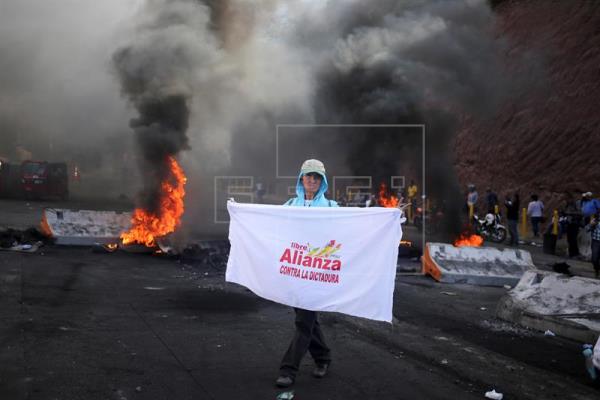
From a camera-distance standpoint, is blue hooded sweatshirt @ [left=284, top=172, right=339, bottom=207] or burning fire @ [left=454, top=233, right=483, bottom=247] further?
burning fire @ [left=454, top=233, right=483, bottom=247]

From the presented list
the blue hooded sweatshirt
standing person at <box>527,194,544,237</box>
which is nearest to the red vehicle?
standing person at <box>527,194,544,237</box>

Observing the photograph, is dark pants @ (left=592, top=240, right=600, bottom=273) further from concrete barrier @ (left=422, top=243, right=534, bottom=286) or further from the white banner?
the white banner

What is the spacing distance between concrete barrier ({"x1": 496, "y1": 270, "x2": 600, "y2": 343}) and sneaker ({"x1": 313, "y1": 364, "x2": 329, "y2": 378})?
3023mm

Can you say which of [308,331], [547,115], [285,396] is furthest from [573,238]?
[285,396]

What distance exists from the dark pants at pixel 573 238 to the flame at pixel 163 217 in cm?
923

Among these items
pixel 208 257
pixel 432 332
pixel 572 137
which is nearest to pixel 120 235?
pixel 208 257

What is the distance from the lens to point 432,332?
598 cm

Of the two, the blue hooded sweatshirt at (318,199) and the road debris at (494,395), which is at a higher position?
the blue hooded sweatshirt at (318,199)

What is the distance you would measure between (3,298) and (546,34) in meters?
19.9

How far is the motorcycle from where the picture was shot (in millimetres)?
15836

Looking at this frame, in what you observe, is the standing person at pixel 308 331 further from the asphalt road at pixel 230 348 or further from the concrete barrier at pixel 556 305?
the concrete barrier at pixel 556 305

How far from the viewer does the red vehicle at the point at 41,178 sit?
25078mm

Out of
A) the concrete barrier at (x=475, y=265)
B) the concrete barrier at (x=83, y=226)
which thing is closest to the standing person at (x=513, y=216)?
the concrete barrier at (x=475, y=265)

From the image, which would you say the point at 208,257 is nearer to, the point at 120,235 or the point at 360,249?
Answer: the point at 120,235
